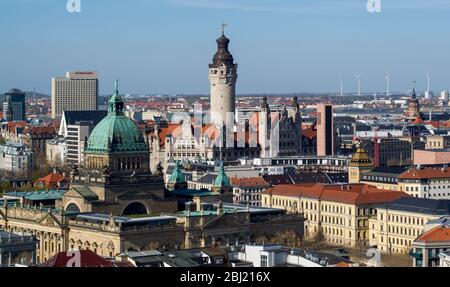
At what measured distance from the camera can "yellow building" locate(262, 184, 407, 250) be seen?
54562 mm

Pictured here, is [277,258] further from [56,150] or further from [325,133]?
[56,150]

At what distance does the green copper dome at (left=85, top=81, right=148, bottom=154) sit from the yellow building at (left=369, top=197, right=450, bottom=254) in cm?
1114

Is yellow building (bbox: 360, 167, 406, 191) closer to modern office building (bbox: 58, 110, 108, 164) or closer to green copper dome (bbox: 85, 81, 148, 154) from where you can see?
green copper dome (bbox: 85, 81, 148, 154)

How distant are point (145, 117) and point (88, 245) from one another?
360 feet

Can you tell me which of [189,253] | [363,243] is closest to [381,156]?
[363,243]

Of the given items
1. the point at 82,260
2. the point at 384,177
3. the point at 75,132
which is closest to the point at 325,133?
the point at 75,132

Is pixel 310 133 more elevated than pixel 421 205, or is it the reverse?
pixel 310 133

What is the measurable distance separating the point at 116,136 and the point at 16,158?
47.3 metres

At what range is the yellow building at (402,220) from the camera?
1945 inches

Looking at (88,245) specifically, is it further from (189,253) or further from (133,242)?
(189,253)

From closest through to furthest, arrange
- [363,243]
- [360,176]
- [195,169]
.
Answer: [363,243] → [360,176] → [195,169]

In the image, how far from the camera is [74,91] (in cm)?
16275

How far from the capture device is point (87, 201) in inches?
1833
